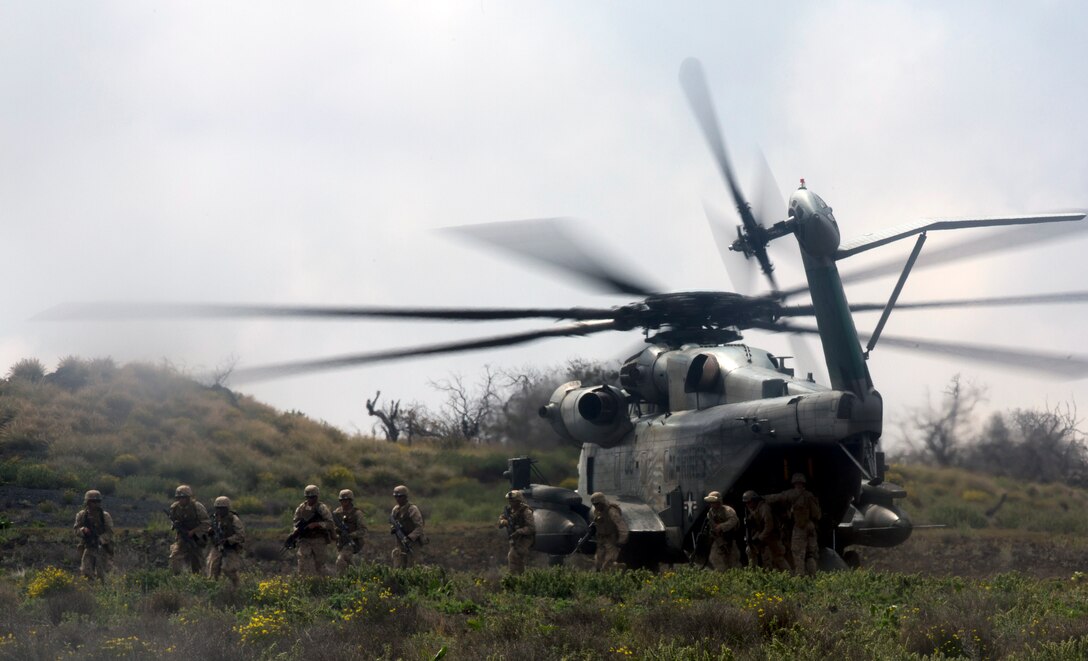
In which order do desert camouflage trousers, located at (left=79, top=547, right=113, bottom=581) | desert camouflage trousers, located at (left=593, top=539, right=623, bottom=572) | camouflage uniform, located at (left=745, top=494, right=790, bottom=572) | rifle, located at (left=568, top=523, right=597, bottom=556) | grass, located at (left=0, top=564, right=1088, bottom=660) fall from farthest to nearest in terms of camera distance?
desert camouflage trousers, located at (left=79, top=547, right=113, bottom=581) → rifle, located at (left=568, top=523, right=597, bottom=556) → desert camouflage trousers, located at (left=593, top=539, right=623, bottom=572) → camouflage uniform, located at (left=745, top=494, right=790, bottom=572) → grass, located at (left=0, top=564, right=1088, bottom=660)

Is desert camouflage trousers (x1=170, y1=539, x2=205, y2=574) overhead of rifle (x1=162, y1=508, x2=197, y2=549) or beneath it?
beneath

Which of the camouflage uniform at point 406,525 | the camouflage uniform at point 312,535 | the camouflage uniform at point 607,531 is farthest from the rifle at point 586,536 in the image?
the camouflage uniform at point 312,535

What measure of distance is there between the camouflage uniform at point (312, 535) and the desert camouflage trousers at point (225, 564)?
911 millimetres

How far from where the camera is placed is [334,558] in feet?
62.1

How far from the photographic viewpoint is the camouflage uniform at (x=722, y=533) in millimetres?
15867

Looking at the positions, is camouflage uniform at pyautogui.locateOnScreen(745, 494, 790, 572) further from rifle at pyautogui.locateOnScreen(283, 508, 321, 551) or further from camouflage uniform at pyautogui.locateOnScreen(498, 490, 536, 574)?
rifle at pyautogui.locateOnScreen(283, 508, 321, 551)

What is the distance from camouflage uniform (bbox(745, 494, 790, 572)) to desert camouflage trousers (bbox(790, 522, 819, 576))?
0.18 m

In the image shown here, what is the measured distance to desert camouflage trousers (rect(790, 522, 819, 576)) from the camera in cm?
1558

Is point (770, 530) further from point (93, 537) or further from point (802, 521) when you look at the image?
point (93, 537)

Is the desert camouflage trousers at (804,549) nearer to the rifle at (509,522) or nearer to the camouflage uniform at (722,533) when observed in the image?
the camouflage uniform at (722,533)

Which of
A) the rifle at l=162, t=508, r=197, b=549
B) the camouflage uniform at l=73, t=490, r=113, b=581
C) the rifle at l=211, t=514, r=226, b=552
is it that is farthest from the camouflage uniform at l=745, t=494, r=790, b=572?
the camouflage uniform at l=73, t=490, r=113, b=581

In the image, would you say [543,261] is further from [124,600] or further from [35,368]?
[35,368]

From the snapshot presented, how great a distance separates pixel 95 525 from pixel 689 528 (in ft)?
29.1

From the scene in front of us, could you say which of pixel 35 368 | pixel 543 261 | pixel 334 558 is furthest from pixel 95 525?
pixel 35 368
